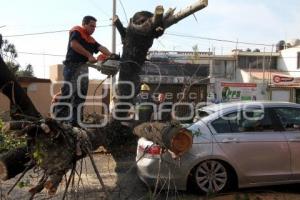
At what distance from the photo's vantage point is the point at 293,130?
9062 millimetres

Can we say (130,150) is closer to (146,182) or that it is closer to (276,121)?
(146,182)

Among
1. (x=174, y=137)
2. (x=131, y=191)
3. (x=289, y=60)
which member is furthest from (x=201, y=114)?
(x=289, y=60)

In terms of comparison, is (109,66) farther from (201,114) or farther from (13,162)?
(201,114)

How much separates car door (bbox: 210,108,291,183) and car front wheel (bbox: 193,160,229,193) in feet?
0.89

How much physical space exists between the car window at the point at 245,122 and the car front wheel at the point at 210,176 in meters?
0.60

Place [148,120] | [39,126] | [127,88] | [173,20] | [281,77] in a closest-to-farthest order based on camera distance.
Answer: [39,126] → [173,20] → [127,88] → [148,120] → [281,77]

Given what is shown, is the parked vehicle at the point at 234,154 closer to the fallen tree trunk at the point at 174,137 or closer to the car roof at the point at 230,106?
the car roof at the point at 230,106

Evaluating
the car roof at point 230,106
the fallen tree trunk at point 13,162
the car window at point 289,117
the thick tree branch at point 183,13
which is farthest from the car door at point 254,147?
the fallen tree trunk at point 13,162

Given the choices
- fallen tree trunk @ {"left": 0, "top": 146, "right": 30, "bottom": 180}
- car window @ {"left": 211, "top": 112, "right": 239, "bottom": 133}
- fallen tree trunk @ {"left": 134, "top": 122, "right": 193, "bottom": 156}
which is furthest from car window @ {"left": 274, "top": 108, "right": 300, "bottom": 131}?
fallen tree trunk @ {"left": 0, "top": 146, "right": 30, "bottom": 180}

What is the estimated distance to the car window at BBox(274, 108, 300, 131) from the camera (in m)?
9.11

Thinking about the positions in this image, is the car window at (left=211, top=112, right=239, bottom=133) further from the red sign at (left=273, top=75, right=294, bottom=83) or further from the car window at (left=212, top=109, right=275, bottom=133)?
the red sign at (left=273, top=75, right=294, bottom=83)

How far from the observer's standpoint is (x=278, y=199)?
816 cm

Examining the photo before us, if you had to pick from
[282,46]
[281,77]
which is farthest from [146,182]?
[282,46]

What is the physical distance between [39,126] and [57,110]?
2.43 m
